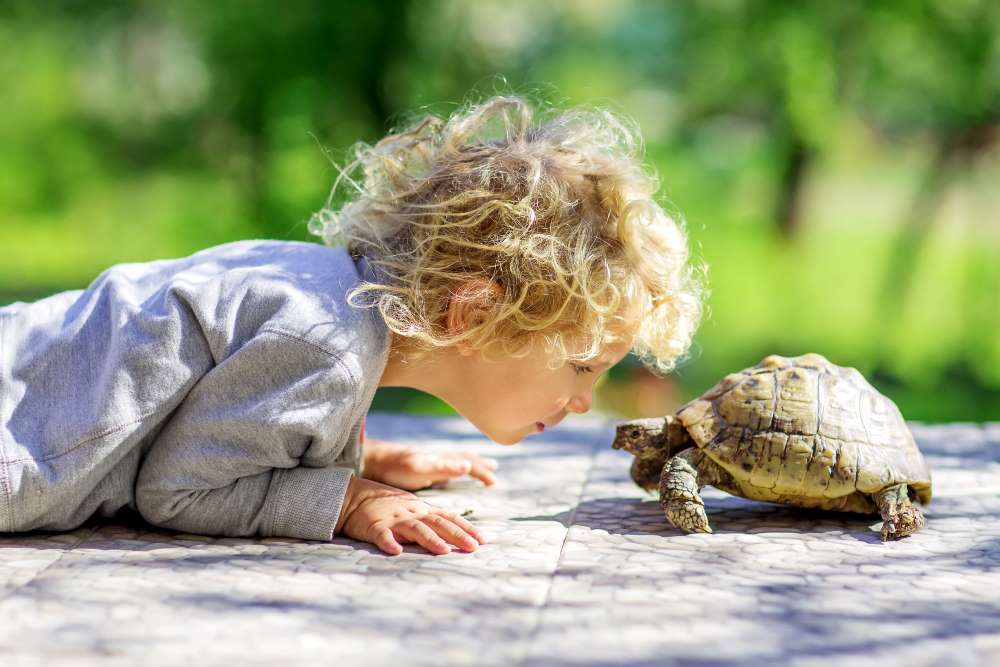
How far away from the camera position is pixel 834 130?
382 inches

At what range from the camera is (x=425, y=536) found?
2.62 m

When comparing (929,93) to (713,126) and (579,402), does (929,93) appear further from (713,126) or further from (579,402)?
(579,402)

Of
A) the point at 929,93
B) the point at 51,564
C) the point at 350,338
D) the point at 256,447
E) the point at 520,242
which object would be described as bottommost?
the point at 51,564

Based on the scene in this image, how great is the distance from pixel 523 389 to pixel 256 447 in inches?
27.3

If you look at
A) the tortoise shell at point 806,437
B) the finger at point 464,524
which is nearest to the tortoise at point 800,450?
the tortoise shell at point 806,437

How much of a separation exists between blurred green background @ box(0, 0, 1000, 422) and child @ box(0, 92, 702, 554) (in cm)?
536

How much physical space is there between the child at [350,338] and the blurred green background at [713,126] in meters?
5.36

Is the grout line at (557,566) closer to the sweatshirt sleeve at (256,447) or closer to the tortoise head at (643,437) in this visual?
the tortoise head at (643,437)

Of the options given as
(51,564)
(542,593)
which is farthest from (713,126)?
(51,564)

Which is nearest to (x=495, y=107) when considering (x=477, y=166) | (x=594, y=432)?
(x=477, y=166)

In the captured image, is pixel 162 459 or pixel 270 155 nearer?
pixel 162 459

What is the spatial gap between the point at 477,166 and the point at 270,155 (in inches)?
322

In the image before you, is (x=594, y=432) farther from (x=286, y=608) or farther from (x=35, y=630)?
(x=35, y=630)

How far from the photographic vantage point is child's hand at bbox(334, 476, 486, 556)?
2.61 meters
